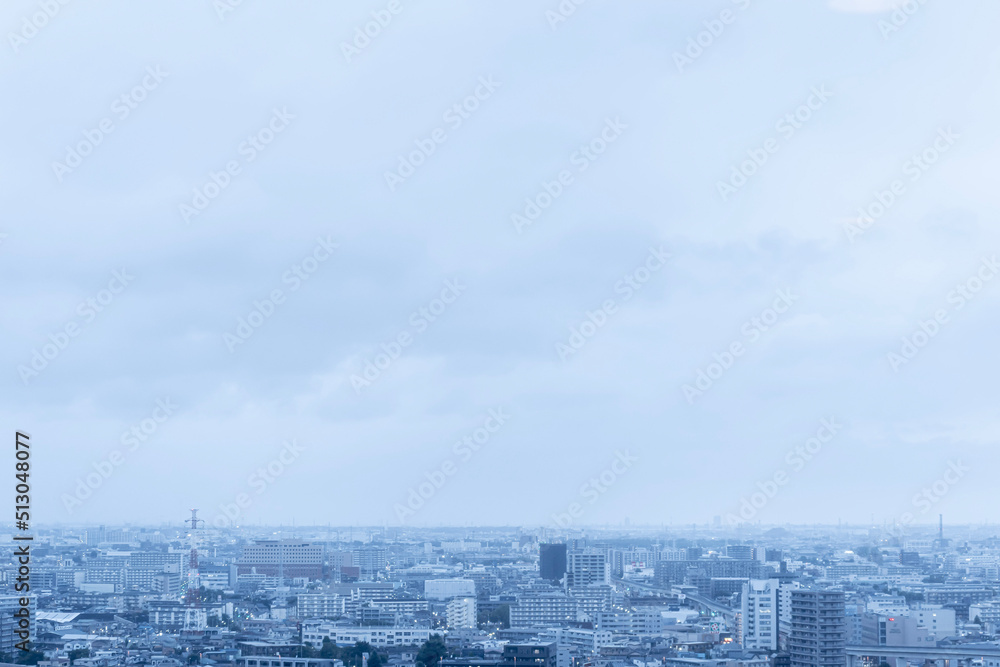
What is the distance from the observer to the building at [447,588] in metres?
27.8

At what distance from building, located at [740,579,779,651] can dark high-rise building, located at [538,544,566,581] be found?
44.1 ft

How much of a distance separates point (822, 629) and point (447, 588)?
1776 cm

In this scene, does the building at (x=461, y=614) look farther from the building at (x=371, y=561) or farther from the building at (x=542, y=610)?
the building at (x=371, y=561)

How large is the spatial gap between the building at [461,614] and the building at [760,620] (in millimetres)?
4987

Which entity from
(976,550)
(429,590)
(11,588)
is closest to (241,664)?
(11,588)

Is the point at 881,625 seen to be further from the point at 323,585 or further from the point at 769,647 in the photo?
the point at 323,585

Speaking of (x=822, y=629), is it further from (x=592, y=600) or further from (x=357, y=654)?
(x=592, y=600)

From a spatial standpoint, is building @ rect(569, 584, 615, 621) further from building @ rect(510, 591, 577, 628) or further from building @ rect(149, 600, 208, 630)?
building @ rect(149, 600, 208, 630)

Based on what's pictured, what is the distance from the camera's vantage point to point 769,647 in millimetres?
16172

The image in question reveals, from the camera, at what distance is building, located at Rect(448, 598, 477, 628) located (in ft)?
68.1

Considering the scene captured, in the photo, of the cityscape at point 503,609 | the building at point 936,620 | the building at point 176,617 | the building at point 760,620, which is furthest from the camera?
the building at point 176,617

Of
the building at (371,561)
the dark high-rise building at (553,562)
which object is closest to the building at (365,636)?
the dark high-rise building at (553,562)

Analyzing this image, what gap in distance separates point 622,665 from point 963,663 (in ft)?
15.6

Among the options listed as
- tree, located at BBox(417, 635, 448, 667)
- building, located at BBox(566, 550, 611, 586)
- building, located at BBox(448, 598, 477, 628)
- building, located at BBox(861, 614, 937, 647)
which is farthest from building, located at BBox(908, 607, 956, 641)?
tree, located at BBox(417, 635, 448, 667)
